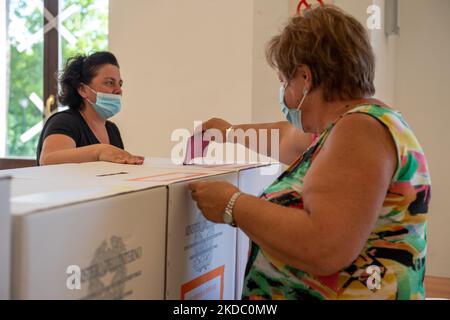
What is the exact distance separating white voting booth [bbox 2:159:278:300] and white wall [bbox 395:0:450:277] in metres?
2.29

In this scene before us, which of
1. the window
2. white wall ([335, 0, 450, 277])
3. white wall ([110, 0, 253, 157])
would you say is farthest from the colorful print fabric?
the window

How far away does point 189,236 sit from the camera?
2.68 feet

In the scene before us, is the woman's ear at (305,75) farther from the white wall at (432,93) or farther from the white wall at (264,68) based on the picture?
the white wall at (432,93)

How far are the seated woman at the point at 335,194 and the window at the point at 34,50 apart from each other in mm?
2529

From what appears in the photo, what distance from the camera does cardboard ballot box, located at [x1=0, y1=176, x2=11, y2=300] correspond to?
47cm

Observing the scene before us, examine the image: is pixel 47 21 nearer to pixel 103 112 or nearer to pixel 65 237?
pixel 103 112

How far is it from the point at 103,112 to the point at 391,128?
52.4 inches

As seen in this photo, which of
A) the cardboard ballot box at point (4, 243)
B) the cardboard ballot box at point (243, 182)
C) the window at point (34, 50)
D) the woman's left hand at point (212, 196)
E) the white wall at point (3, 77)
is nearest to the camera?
the cardboard ballot box at point (4, 243)

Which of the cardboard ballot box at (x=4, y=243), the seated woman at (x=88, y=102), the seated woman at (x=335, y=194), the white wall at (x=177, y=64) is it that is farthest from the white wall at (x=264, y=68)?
the cardboard ballot box at (x=4, y=243)

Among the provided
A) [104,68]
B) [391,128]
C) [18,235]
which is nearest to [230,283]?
[391,128]

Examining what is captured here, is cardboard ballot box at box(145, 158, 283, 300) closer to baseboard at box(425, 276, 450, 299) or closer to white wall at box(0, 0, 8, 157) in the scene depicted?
baseboard at box(425, 276, 450, 299)

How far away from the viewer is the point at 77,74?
186 cm

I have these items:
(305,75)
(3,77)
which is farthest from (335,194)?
Answer: (3,77)

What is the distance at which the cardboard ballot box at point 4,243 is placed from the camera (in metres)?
0.47
